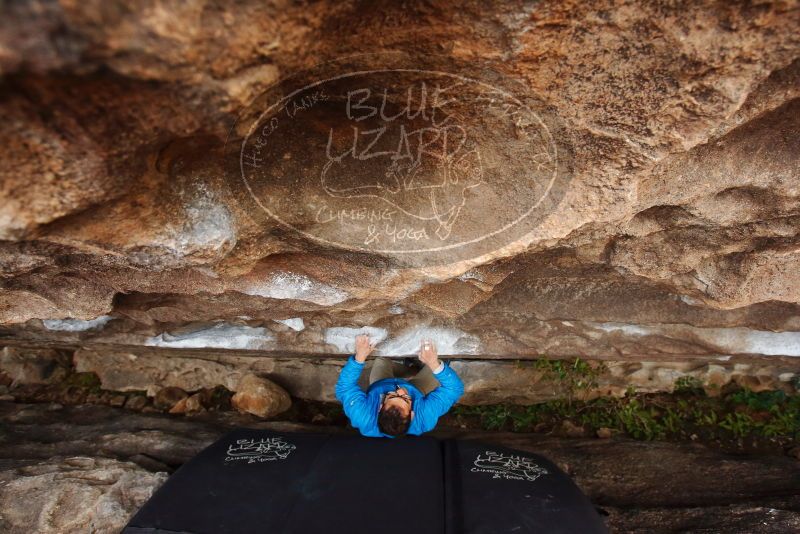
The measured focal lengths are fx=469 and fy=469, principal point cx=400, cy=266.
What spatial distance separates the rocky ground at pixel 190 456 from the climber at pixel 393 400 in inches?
28.6

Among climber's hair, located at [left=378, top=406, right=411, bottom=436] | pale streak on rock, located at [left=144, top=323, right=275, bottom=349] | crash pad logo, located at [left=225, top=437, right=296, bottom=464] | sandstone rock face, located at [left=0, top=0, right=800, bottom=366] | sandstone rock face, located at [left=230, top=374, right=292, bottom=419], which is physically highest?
sandstone rock face, located at [left=0, top=0, right=800, bottom=366]

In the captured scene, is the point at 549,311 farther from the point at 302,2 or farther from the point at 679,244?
the point at 302,2

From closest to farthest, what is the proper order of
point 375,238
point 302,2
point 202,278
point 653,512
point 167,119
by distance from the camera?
point 302,2 < point 167,119 < point 375,238 < point 202,278 < point 653,512

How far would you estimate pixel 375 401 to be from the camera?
2879mm

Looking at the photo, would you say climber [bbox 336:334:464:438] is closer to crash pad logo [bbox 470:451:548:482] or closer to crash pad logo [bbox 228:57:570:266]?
crash pad logo [bbox 470:451:548:482]

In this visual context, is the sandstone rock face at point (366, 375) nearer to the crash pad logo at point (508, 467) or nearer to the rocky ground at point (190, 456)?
the rocky ground at point (190, 456)

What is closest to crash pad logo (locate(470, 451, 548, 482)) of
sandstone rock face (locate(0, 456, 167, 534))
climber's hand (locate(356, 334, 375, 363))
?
climber's hand (locate(356, 334, 375, 363))

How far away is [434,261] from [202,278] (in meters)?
1.07

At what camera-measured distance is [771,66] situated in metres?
1.30

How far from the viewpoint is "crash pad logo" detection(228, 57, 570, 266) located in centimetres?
149

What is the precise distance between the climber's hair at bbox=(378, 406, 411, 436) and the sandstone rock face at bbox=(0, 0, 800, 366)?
25.7 inches

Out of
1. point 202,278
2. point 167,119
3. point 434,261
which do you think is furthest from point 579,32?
point 202,278

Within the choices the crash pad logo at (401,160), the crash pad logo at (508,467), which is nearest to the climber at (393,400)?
the crash pad logo at (508,467)

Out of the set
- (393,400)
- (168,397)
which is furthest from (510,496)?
(168,397)
